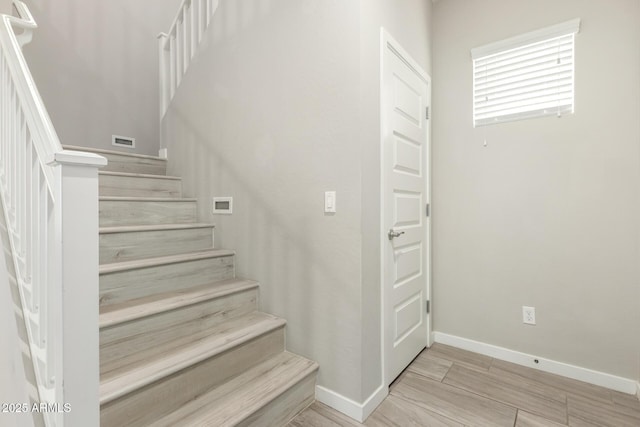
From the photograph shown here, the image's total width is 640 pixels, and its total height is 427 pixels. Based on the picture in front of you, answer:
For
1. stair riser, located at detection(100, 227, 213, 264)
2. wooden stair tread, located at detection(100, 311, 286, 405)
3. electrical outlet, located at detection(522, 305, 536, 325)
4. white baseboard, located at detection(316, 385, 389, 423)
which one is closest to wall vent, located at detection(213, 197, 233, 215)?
stair riser, located at detection(100, 227, 213, 264)

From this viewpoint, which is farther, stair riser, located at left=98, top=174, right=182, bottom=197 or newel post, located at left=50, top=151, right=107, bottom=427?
stair riser, located at left=98, top=174, right=182, bottom=197

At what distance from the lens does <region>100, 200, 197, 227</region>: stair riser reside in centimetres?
207

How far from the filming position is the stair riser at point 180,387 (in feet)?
3.90

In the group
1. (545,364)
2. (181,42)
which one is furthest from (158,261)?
(545,364)

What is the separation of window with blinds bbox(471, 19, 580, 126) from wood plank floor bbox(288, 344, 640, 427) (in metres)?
1.75

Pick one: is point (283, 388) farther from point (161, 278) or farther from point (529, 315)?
point (529, 315)

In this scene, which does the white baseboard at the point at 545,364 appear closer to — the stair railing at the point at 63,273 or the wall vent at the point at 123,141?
the stair railing at the point at 63,273

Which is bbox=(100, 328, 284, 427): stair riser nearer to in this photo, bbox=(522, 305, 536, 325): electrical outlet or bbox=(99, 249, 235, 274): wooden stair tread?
bbox=(99, 249, 235, 274): wooden stair tread

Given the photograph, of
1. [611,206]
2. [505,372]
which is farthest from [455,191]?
[505,372]

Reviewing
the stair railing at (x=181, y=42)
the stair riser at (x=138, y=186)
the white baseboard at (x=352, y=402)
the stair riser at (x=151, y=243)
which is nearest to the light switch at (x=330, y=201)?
the white baseboard at (x=352, y=402)

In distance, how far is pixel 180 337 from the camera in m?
1.64

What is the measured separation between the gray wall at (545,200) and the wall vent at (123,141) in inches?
130

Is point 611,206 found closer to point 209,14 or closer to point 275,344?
point 275,344

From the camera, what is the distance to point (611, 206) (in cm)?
189
